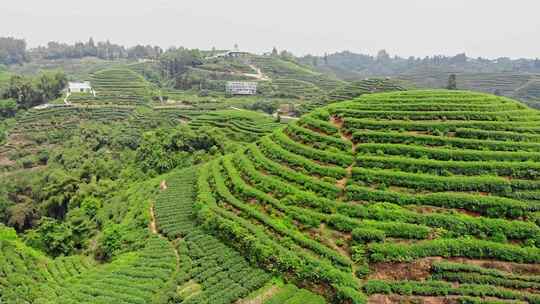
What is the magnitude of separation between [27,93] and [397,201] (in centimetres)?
8815

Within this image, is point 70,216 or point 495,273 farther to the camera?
point 70,216

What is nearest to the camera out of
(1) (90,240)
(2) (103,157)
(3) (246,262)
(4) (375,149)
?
(3) (246,262)

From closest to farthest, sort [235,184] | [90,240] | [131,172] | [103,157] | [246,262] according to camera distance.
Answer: [246,262] < [235,184] < [90,240] < [131,172] < [103,157]

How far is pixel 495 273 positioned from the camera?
800 inches

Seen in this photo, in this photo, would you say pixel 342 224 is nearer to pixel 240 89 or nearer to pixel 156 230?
pixel 156 230

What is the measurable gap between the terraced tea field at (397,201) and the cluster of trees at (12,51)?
192 meters

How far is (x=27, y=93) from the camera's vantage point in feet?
272

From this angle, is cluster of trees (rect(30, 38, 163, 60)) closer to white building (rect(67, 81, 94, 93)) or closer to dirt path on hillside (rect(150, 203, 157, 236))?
white building (rect(67, 81, 94, 93))

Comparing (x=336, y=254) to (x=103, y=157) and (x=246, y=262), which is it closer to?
(x=246, y=262)

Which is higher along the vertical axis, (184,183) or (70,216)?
(184,183)

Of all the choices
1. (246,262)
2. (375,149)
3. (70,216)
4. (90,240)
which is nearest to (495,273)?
(375,149)

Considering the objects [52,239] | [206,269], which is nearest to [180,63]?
[52,239]

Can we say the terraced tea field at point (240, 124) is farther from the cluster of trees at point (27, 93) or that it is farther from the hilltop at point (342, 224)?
the cluster of trees at point (27, 93)

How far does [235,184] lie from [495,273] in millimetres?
18847
